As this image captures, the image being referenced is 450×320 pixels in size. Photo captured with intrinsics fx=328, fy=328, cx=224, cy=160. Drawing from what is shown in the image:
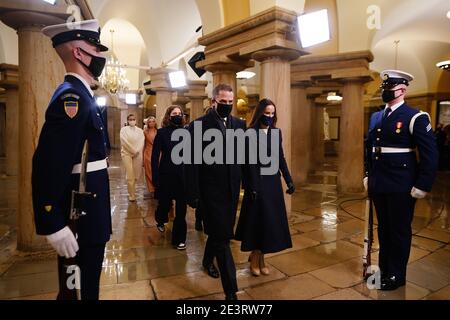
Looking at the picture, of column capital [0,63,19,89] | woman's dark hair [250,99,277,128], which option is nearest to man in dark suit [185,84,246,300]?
woman's dark hair [250,99,277,128]

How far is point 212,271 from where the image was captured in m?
3.39

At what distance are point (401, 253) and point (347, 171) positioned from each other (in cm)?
556

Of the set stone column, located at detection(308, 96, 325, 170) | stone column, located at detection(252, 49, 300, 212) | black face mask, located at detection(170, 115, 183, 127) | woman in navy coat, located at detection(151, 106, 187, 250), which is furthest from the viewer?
stone column, located at detection(308, 96, 325, 170)

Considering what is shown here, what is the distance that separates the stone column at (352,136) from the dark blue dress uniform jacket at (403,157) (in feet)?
17.4

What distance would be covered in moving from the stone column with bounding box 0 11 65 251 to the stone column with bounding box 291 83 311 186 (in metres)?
6.94

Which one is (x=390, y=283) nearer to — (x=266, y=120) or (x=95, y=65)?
(x=266, y=120)

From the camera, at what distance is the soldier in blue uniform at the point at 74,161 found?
176cm

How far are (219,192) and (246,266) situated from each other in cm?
134

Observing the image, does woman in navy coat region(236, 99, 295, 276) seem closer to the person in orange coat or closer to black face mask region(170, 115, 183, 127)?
black face mask region(170, 115, 183, 127)

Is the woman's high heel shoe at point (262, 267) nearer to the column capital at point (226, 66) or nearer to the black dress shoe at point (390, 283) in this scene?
the black dress shoe at point (390, 283)

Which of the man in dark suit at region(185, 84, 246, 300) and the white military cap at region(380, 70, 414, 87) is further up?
the white military cap at region(380, 70, 414, 87)

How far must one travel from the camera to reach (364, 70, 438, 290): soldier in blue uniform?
2877mm

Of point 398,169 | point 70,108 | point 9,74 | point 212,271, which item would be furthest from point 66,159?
point 9,74

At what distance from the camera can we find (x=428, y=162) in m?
2.83
